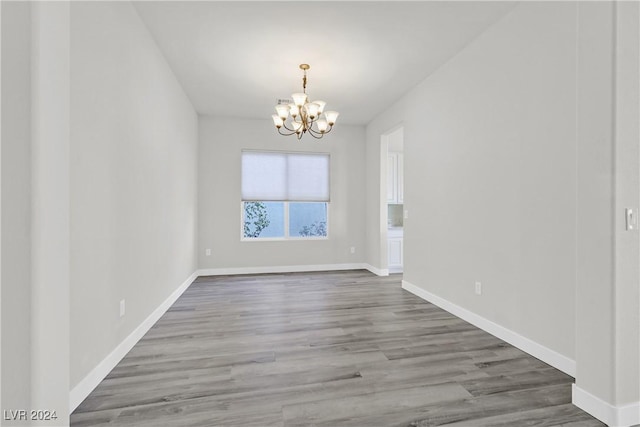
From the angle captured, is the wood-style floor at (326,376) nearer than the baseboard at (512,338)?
Yes

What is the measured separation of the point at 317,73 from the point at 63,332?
3.49 meters

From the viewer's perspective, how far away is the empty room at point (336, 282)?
39.6 inches

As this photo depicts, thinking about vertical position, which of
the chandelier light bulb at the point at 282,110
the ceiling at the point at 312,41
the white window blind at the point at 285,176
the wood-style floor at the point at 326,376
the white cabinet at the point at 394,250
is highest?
the ceiling at the point at 312,41

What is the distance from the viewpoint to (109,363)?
203cm

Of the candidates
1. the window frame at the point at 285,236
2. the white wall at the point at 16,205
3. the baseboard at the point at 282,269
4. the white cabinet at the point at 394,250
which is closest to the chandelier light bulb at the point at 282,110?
the window frame at the point at 285,236

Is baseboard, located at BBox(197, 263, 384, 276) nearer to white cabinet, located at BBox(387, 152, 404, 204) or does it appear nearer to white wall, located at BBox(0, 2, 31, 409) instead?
white cabinet, located at BBox(387, 152, 404, 204)

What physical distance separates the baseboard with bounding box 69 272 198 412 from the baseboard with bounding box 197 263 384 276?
2.06 meters

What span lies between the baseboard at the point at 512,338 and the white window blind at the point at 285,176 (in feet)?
9.64

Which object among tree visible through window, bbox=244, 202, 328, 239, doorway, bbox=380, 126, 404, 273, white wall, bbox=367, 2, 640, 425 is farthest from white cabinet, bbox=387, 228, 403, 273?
white wall, bbox=367, 2, 640, 425

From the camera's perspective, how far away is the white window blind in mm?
5551

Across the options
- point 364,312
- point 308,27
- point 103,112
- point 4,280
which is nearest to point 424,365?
point 364,312

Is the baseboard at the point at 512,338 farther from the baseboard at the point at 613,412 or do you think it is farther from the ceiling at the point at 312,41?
the ceiling at the point at 312,41

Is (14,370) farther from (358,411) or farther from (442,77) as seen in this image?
(442,77)

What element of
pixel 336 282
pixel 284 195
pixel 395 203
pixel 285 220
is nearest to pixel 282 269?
pixel 285 220
